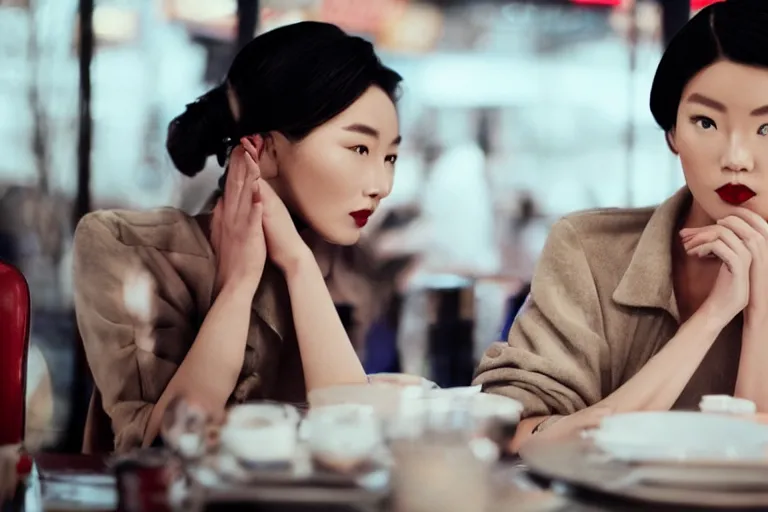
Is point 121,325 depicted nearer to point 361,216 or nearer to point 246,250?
point 246,250

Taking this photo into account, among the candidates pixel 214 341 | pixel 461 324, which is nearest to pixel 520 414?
pixel 461 324

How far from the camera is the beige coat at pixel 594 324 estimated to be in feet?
6.20

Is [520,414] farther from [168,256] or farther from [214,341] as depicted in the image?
[168,256]

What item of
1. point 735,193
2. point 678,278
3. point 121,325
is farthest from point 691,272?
point 121,325

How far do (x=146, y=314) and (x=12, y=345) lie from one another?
265 millimetres

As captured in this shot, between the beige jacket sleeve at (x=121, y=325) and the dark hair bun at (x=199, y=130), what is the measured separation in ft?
0.64

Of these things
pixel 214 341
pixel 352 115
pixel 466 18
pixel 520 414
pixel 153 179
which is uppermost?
pixel 466 18

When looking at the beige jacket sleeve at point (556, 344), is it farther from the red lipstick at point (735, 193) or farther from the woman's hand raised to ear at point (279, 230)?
the woman's hand raised to ear at point (279, 230)

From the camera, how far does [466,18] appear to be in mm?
1935

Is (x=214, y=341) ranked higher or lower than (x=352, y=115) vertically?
lower

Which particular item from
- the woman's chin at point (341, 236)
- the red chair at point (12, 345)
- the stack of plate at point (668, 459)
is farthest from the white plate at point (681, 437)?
the red chair at point (12, 345)

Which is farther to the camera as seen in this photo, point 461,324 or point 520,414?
point 461,324

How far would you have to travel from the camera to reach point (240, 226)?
1870 mm

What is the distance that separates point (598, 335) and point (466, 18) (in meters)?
0.73
